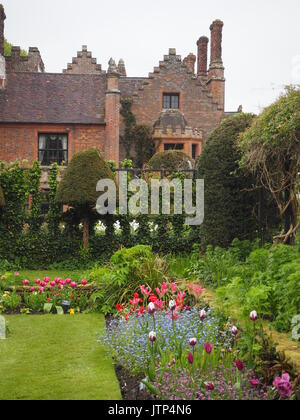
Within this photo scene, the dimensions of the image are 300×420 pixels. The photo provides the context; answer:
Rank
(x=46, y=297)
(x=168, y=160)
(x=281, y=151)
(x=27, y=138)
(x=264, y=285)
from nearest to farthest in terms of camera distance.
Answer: (x=264, y=285)
(x=281, y=151)
(x=46, y=297)
(x=168, y=160)
(x=27, y=138)

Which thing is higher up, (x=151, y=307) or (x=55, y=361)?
(x=151, y=307)

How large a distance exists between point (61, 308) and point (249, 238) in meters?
3.36

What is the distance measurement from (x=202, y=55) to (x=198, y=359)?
2871cm

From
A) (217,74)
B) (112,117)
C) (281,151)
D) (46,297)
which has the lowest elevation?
(46,297)

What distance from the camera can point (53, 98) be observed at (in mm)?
24453

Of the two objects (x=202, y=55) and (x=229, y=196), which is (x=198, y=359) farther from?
(x=202, y=55)

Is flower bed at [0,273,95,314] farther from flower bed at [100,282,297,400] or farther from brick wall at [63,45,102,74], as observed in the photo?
brick wall at [63,45,102,74]

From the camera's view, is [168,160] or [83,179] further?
[168,160]

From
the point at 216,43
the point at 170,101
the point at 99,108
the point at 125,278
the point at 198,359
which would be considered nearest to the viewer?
the point at 198,359

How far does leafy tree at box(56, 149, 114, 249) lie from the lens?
1087 centimetres

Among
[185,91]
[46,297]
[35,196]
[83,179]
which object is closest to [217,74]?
[185,91]
